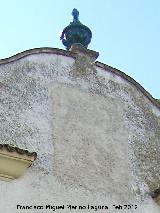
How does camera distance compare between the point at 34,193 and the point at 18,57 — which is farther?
the point at 18,57

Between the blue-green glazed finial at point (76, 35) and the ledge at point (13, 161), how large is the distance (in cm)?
275

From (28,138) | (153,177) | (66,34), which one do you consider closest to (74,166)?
(28,138)

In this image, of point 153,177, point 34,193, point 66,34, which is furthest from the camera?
point 66,34

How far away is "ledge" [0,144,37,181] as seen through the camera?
852cm

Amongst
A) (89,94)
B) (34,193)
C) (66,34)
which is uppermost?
(66,34)

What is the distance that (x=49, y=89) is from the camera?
9.78m

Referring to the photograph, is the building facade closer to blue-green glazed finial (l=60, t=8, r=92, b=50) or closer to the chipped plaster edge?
the chipped plaster edge

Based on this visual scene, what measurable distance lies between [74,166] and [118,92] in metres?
1.78

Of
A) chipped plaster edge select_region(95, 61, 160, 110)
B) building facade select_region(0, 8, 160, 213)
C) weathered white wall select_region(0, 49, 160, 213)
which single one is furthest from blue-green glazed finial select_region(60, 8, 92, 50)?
chipped plaster edge select_region(95, 61, 160, 110)

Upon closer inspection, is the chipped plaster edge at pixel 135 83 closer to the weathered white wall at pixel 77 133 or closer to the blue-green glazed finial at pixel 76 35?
the weathered white wall at pixel 77 133

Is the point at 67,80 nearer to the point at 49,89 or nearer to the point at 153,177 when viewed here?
the point at 49,89

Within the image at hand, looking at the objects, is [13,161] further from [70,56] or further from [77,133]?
[70,56]

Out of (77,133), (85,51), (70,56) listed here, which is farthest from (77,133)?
(85,51)

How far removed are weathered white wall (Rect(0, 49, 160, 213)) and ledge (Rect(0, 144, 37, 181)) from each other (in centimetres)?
10
